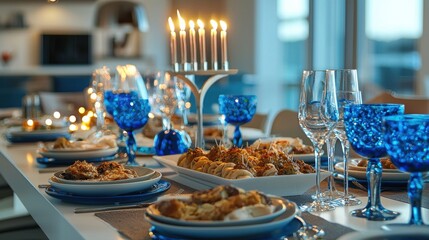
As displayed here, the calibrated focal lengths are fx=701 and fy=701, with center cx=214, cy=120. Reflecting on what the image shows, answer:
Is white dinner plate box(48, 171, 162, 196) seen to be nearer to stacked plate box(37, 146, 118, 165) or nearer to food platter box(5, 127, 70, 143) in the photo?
stacked plate box(37, 146, 118, 165)

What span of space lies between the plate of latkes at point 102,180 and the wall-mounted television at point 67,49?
9148 mm

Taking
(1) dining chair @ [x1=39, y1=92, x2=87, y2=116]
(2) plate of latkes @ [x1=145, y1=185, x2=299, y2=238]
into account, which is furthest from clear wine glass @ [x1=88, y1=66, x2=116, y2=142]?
(1) dining chair @ [x1=39, y1=92, x2=87, y2=116]

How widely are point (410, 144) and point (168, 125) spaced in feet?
4.45

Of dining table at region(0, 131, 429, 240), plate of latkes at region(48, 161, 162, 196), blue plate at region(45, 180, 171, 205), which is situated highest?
plate of latkes at region(48, 161, 162, 196)

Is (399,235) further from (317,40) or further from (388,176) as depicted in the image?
(317,40)

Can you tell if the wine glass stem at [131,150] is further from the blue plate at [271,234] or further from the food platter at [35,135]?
the blue plate at [271,234]

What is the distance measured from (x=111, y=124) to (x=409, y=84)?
15.6ft

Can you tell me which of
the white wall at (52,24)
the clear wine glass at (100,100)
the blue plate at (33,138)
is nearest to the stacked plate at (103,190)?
the clear wine glass at (100,100)

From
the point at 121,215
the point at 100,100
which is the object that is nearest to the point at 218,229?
the point at 121,215

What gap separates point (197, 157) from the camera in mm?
1596

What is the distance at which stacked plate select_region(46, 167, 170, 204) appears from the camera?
4.54ft

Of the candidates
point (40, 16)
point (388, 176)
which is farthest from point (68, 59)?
point (388, 176)

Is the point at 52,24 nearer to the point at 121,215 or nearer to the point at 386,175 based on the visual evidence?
the point at 386,175

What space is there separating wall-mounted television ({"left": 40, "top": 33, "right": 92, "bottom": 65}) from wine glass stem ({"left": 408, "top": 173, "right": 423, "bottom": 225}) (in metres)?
9.70
